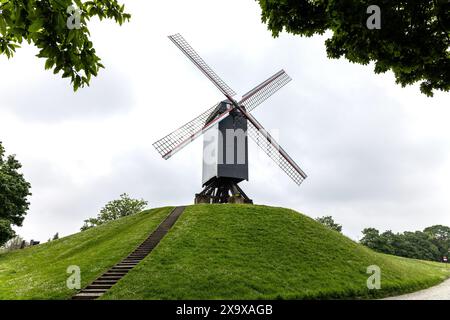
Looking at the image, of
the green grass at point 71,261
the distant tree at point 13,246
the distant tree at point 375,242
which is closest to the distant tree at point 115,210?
the distant tree at point 13,246

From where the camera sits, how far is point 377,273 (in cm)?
2395

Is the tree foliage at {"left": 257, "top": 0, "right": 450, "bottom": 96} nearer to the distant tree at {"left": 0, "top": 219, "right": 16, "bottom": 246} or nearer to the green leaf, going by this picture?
the green leaf

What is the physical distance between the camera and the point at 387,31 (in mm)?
9766

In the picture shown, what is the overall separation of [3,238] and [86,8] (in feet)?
163

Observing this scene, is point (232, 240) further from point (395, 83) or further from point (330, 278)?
point (395, 83)

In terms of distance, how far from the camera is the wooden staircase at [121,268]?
1642 cm

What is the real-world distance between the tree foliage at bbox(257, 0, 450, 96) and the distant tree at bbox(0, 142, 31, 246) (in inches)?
1879

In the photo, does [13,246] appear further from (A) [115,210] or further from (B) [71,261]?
(B) [71,261]

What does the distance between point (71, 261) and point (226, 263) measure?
12811 mm

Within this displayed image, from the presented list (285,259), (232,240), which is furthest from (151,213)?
(285,259)

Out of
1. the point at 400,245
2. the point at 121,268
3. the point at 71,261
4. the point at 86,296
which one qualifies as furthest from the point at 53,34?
the point at 400,245

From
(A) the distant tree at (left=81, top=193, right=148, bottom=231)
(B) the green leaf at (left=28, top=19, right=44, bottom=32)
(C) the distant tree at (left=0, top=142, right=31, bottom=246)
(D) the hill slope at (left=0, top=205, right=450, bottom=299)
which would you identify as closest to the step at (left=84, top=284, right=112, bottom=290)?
(D) the hill slope at (left=0, top=205, right=450, bottom=299)

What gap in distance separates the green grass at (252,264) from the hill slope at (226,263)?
55mm

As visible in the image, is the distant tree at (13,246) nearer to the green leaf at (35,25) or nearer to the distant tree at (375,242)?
the green leaf at (35,25)
